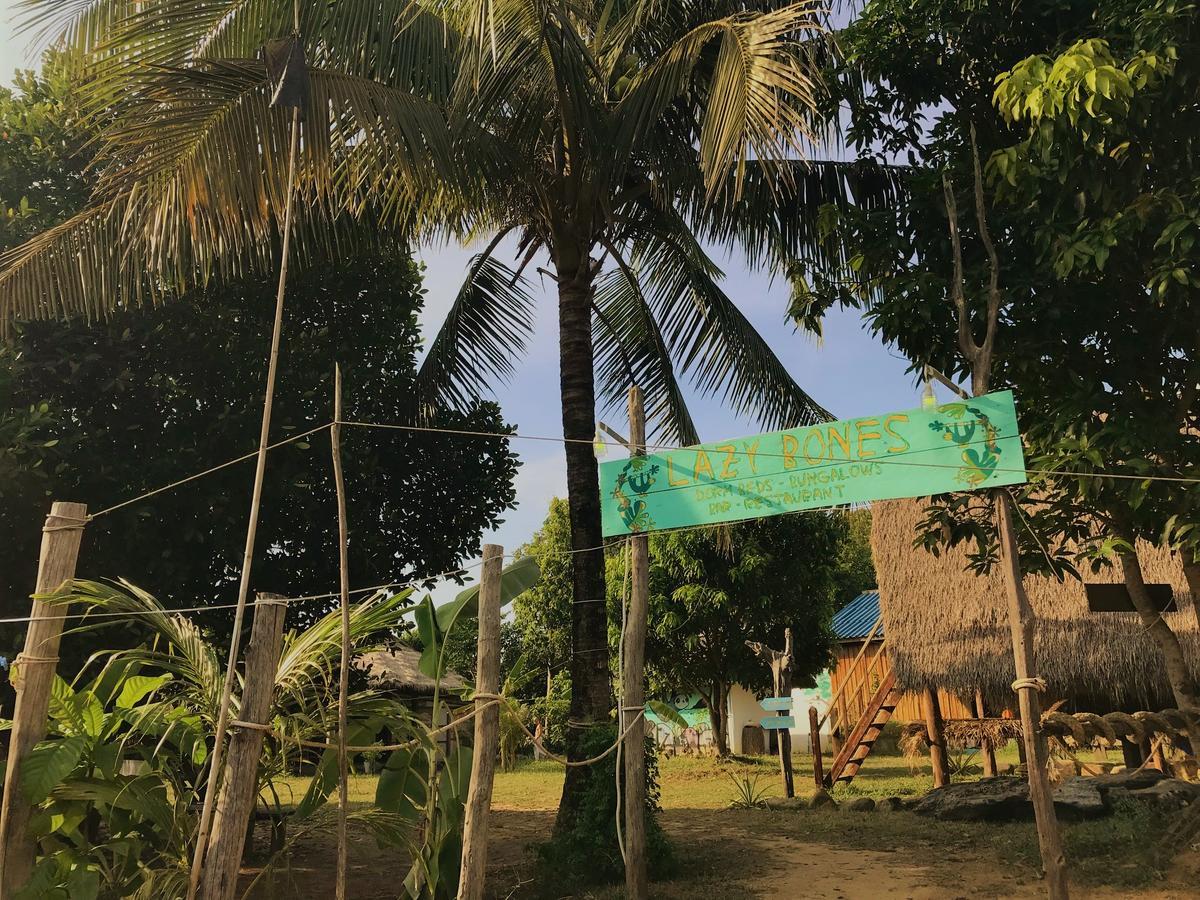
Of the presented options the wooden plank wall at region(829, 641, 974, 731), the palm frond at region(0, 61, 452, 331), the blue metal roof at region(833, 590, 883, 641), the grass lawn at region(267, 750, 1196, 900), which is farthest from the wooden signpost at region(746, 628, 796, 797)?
the palm frond at region(0, 61, 452, 331)

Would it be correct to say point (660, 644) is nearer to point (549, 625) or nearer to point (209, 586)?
point (549, 625)

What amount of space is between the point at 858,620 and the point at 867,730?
864 cm

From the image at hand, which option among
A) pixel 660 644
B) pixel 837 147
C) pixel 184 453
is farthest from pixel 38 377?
pixel 660 644

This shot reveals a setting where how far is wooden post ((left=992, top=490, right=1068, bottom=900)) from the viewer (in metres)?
4.39

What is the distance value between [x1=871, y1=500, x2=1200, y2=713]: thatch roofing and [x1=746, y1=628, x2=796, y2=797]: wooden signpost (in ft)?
5.12

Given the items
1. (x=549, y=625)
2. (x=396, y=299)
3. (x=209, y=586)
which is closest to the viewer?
(x=209, y=586)

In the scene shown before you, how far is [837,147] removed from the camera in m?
6.83

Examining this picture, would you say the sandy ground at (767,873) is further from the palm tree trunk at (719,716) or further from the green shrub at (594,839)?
the palm tree trunk at (719,716)

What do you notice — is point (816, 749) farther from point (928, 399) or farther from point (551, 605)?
point (551, 605)

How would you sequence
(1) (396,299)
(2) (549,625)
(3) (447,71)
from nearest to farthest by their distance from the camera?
(3) (447,71)
(1) (396,299)
(2) (549,625)

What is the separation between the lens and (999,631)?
32.9ft

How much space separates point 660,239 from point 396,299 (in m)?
2.44

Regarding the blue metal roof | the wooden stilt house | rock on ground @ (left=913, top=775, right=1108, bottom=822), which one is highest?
the blue metal roof

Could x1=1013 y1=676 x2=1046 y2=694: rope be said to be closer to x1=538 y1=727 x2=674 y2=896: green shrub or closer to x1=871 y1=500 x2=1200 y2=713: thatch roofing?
x1=538 y1=727 x2=674 y2=896: green shrub
